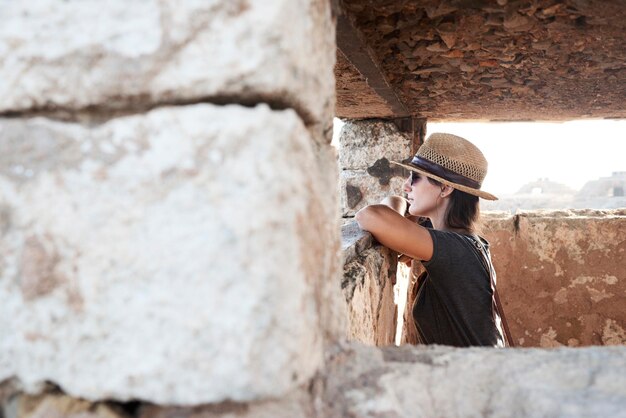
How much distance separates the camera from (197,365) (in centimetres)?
63

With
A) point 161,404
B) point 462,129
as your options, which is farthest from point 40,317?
point 462,129

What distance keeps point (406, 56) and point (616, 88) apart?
115cm

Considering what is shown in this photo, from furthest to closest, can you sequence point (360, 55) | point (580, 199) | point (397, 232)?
1. point (580, 199)
2. point (397, 232)
3. point (360, 55)

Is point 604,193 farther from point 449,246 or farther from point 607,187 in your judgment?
point 449,246

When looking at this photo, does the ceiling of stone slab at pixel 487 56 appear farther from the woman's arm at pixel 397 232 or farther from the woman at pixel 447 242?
the woman's arm at pixel 397 232

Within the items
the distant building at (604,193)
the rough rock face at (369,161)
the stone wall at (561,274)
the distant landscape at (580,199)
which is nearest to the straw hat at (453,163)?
the rough rock face at (369,161)

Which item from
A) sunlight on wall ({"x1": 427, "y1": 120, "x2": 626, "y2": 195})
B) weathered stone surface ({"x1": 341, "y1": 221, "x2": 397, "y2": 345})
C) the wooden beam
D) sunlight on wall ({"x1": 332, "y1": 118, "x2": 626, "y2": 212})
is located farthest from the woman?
sunlight on wall ({"x1": 427, "y1": 120, "x2": 626, "y2": 195})

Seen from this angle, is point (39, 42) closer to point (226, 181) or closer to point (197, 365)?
point (226, 181)

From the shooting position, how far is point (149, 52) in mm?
659

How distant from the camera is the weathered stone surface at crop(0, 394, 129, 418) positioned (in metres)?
0.68

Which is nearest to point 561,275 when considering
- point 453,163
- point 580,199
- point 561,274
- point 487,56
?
point 561,274

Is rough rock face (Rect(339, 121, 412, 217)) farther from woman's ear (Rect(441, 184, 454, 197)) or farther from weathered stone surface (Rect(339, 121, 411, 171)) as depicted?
woman's ear (Rect(441, 184, 454, 197))

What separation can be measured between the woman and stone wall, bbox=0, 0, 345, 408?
1.30m

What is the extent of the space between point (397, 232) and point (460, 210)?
1.21 feet
